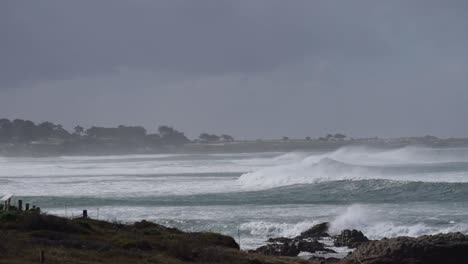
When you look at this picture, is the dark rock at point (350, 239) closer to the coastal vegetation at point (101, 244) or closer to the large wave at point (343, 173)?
the coastal vegetation at point (101, 244)

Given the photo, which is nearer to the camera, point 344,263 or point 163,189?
point 344,263

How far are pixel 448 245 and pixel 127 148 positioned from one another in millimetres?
113587

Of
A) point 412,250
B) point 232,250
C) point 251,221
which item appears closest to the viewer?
point 412,250

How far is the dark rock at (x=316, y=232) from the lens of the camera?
28047 millimetres

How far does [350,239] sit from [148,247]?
802 cm

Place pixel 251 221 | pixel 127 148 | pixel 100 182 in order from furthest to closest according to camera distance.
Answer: pixel 127 148 → pixel 100 182 → pixel 251 221

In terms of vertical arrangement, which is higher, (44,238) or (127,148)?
(127,148)

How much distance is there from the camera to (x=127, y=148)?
132m

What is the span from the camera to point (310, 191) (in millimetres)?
45562

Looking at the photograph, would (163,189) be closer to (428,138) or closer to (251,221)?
(251,221)

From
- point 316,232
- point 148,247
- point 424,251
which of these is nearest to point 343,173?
point 316,232

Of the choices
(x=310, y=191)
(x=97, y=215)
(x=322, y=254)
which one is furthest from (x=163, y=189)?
(x=322, y=254)

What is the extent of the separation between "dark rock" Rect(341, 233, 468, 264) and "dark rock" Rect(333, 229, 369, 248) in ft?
19.2

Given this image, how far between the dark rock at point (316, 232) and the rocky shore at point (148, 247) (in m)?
3.51
